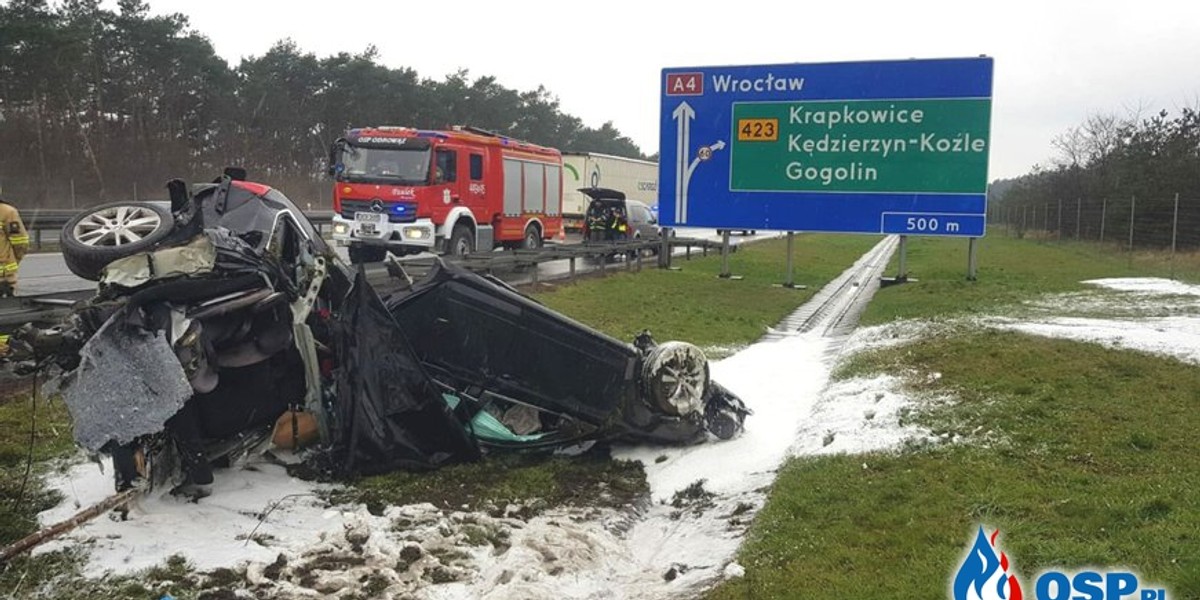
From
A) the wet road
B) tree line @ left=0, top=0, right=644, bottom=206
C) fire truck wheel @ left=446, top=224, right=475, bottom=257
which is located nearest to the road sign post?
the wet road

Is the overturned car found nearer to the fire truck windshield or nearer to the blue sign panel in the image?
the fire truck windshield

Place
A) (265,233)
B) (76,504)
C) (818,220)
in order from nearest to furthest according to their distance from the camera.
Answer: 1. (76,504)
2. (265,233)
3. (818,220)

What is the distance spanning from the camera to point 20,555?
3977 mm

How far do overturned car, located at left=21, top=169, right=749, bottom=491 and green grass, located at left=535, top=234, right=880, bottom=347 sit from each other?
5074 millimetres

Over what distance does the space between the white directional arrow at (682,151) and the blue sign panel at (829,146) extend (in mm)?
22

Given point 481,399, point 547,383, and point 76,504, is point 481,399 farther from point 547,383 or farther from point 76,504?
point 76,504

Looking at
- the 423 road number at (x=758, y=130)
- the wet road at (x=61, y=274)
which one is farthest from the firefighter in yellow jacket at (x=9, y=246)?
the 423 road number at (x=758, y=130)

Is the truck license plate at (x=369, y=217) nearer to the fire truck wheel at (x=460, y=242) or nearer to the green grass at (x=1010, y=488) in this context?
the fire truck wheel at (x=460, y=242)

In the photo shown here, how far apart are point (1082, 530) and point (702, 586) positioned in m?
1.71

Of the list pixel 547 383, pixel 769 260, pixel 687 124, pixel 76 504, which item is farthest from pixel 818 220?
pixel 76 504

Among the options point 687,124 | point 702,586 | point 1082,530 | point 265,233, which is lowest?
point 702,586

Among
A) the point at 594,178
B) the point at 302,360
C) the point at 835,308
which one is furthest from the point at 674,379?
the point at 594,178

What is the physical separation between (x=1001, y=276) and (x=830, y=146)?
6.14m

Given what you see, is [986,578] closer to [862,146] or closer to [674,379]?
[674,379]
